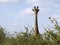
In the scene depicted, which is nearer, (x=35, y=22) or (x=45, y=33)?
(x=45, y=33)

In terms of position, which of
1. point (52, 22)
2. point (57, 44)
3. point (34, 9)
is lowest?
point (57, 44)

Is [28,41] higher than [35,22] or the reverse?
the reverse

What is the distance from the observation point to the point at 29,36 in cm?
3111

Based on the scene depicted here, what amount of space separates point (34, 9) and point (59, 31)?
1611 cm

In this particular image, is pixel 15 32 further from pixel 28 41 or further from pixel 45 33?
pixel 45 33

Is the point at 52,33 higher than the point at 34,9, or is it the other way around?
the point at 34,9

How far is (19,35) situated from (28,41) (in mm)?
2150

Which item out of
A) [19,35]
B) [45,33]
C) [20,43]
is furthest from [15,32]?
[45,33]

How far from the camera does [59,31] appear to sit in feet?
79.6

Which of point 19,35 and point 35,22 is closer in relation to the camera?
point 19,35

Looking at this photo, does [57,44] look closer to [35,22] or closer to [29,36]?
[29,36]

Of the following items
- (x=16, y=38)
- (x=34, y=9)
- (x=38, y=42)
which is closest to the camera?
(x=38, y=42)

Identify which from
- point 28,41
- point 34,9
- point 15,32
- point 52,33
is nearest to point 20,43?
point 28,41

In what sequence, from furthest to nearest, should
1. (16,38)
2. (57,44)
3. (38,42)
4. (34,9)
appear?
(34,9), (16,38), (38,42), (57,44)
